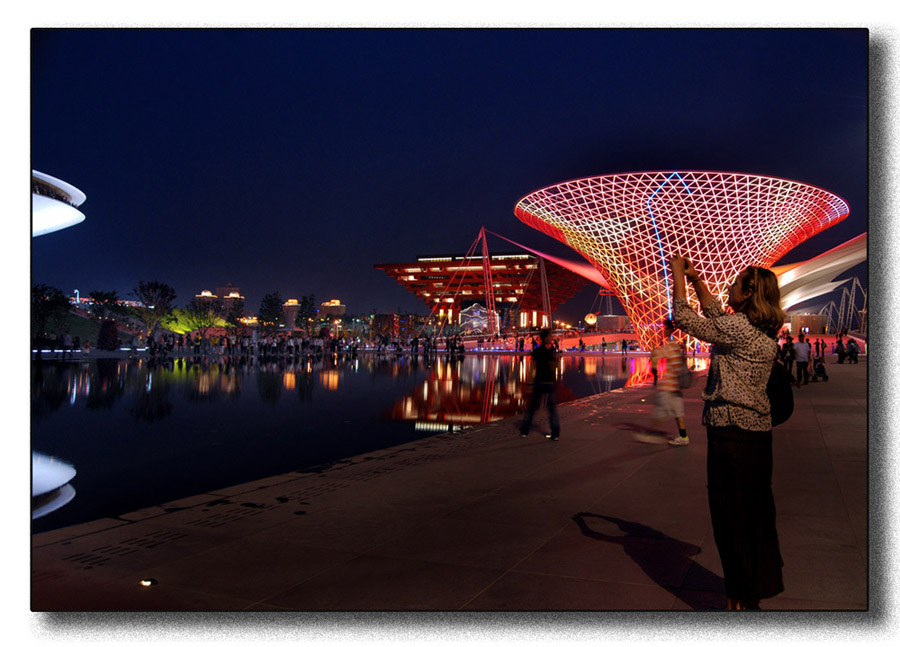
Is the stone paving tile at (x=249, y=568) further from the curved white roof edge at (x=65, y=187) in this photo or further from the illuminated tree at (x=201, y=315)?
the illuminated tree at (x=201, y=315)

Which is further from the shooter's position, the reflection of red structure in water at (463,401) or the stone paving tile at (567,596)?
the reflection of red structure in water at (463,401)

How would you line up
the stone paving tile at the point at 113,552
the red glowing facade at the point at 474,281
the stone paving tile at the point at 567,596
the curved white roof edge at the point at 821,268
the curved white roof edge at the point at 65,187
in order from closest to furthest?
the stone paving tile at the point at 567,596
the stone paving tile at the point at 113,552
the curved white roof edge at the point at 65,187
the curved white roof edge at the point at 821,268
the red glowing facade at the point at 474,281

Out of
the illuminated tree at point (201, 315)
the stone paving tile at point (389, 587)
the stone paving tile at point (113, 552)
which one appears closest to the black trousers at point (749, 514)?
the stone paving tile at point (389, 587)

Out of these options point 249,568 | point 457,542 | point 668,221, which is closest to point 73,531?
point 249,568

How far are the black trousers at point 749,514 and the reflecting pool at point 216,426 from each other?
12.2ft

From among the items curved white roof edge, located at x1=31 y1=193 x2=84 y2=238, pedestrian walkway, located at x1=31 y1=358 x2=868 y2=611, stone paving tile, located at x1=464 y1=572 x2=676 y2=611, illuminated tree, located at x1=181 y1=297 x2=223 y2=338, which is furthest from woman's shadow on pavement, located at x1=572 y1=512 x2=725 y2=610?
illuminated tree, located at x1=181 y1=297 x2=223 y2=338

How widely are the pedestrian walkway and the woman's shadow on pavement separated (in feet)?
0.04

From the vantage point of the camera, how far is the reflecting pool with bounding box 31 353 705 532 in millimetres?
6145

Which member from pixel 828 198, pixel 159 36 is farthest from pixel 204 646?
pixel 828 198

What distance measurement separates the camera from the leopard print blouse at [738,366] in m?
2.96

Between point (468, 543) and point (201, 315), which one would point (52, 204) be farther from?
point (201, 315)

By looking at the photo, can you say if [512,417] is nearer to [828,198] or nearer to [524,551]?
[524,551]

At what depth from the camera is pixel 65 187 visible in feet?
14.7

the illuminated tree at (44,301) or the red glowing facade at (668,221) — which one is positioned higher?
the red glowing facade at (668,221)
